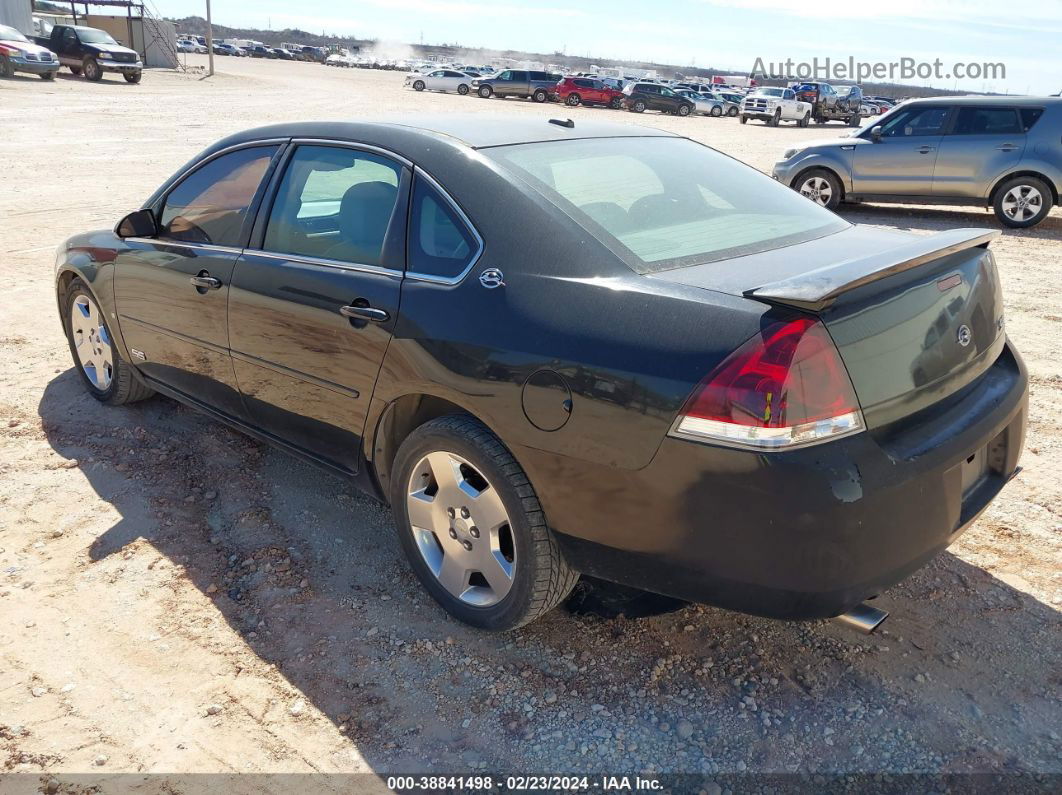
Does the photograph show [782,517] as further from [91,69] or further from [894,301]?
[91,69]

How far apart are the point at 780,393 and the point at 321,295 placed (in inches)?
71.1

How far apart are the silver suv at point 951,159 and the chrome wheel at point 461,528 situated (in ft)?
35.6

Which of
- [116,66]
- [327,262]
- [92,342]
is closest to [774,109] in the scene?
[116,66]

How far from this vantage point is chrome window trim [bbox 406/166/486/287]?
2.94 meters

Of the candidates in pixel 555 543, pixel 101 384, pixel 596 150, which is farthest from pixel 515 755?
pixel 101 384

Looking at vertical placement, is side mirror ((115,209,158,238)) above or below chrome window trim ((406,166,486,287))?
below

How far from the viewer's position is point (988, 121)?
11555mm

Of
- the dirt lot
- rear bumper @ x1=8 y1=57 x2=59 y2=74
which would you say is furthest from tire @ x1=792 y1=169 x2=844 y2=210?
rear bumper @ x1=8 y1=57 x2=59 y2=74

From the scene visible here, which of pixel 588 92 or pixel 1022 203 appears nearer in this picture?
pixel 1022 203

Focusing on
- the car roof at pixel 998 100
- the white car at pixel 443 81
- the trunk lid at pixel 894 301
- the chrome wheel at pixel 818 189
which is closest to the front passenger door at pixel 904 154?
the car roof at pixel 998 100

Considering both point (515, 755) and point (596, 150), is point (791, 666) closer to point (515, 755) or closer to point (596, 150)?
point (515, 755)

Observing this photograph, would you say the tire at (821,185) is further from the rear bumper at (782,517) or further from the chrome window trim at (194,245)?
the rear bumper at (782,517)

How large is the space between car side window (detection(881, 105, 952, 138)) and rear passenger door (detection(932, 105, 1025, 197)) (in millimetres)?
175

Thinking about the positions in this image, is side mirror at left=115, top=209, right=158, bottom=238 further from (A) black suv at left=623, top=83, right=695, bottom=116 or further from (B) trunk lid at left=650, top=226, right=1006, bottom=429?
(A) black suv at left=623, top=83, right=695, bottom=116
